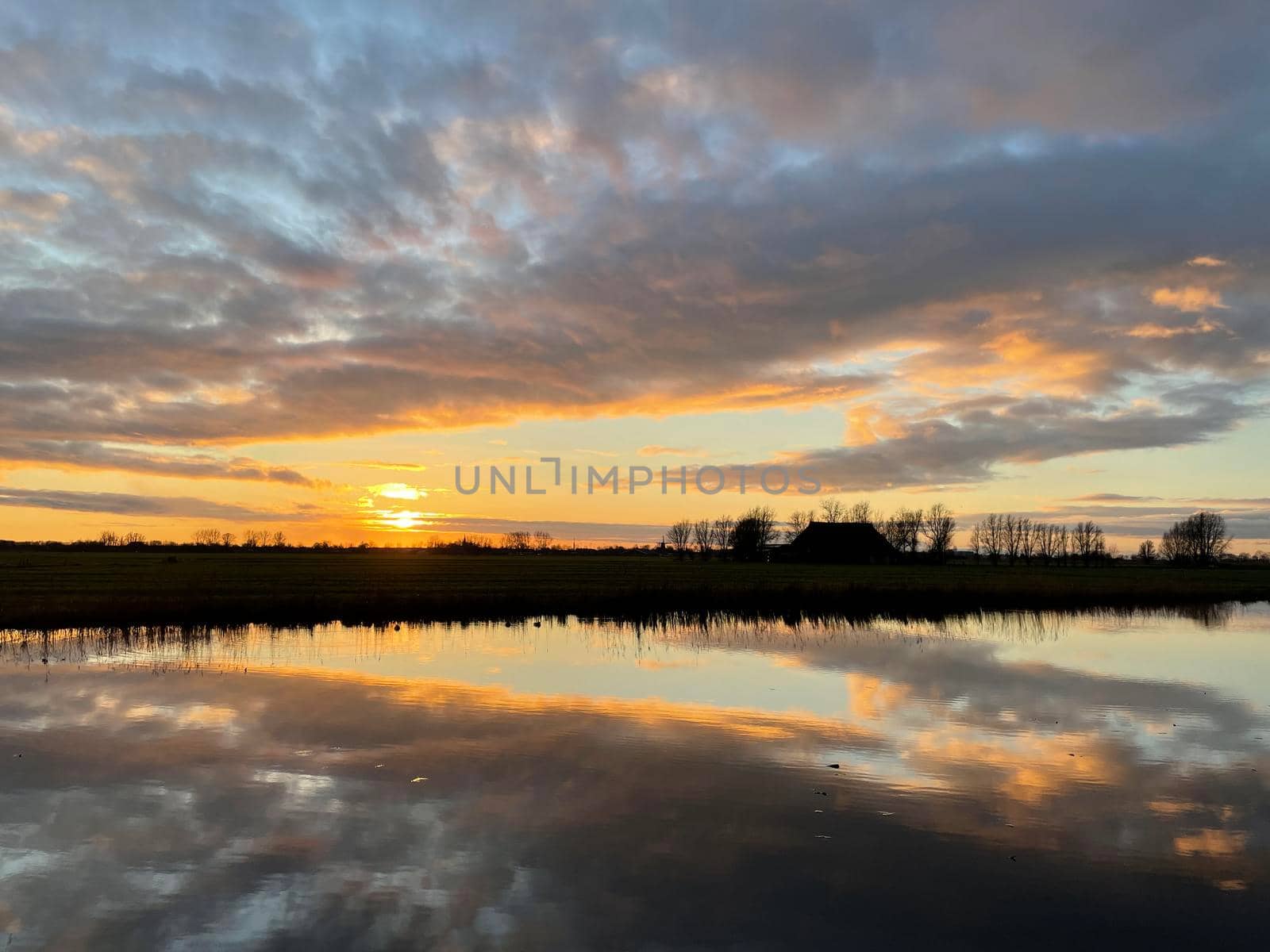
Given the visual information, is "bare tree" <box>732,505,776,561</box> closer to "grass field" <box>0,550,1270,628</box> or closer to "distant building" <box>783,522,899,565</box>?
"distant building" <box>783,522,899,565</box>

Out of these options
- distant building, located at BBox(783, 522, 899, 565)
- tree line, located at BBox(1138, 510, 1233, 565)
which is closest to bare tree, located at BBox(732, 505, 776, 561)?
distant building, located at BBox(783, 522, 899, 565)

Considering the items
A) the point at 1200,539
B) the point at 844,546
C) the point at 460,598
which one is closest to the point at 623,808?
the point at 460,598

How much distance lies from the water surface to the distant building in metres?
123

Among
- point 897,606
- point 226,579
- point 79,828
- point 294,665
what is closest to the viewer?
point 79,828

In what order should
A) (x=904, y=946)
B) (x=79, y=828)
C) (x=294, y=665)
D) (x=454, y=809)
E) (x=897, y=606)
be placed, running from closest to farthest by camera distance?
(x=904, y=946) < (x=79, y=828) < (x=454, y=809) < (x=294, y=665) < (x=897, y=606)

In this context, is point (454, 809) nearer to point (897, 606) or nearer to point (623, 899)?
point (623, 899)

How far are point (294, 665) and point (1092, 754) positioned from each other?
20449 mm

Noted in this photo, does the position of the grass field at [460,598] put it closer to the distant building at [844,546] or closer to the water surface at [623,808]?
the water surface at [623,808]

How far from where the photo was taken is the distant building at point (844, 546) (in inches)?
5669

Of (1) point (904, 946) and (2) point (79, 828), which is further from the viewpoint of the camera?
(2) point (79, 828)

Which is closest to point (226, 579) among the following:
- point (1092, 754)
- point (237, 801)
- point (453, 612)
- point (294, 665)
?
point (453, 612)

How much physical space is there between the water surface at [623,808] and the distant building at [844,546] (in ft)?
403

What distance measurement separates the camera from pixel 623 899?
869 centimetres

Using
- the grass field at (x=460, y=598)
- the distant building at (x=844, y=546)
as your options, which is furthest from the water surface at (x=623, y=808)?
the distant building at (x=844, y=546)
